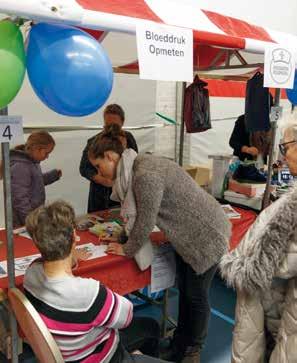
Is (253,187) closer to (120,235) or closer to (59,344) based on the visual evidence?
(120,235)

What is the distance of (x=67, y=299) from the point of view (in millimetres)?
1182

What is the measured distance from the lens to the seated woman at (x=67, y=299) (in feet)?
3.91

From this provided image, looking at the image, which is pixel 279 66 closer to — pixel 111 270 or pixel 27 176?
pixel 111 270

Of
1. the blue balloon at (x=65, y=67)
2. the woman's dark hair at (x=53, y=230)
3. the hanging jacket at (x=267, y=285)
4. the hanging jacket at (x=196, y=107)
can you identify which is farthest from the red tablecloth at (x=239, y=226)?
the blue balloon at (x=65, y=67)

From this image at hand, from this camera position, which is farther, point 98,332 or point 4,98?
point 98,332

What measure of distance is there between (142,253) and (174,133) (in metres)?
3.15

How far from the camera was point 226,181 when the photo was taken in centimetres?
294

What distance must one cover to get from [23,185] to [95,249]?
62 centimetres

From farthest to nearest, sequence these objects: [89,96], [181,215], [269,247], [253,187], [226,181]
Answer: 1. [226,181]
2. [253,187]
3. [181,215]
4. [89,96]
5. [269,247]

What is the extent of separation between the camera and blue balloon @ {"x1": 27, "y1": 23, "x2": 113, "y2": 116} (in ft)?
3.64

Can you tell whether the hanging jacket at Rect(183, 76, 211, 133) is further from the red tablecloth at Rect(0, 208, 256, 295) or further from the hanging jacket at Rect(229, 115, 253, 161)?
the red tablecloth at Rect(0, 208, 256, 295)

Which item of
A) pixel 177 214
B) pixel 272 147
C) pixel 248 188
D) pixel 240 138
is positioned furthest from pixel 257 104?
pixel 177 214

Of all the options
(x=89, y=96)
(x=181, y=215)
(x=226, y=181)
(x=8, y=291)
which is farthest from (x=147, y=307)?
(x=89, y=96)

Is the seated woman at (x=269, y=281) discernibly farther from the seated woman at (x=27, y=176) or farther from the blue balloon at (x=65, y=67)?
the seated woman at (x=27, y=176)
